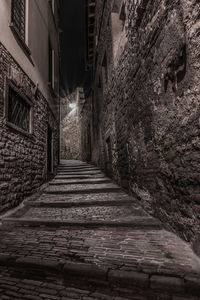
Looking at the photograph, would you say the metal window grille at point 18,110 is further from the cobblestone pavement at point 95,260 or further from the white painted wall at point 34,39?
the cobblestone pavement at point 95,260

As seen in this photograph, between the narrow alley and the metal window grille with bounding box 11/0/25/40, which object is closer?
the narrow alley

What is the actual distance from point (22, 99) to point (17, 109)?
1.24 ft

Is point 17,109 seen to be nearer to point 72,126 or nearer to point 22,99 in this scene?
point 22,99

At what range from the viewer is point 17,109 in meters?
3.93

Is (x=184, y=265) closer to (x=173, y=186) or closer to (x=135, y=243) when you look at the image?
(x=135, y=243)

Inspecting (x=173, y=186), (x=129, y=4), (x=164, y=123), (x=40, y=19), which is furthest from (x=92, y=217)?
(x=40, y=19)

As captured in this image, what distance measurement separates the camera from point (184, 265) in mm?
1510

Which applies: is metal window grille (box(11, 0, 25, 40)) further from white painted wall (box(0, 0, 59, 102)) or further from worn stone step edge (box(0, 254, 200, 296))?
worn stone step edge (box(0, 254, 200, 296))

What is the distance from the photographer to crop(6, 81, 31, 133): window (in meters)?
3.57

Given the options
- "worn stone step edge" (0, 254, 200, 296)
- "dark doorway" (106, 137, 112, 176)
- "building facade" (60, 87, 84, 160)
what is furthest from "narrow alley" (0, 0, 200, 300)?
"building facade" (60, 87, 84, 160)

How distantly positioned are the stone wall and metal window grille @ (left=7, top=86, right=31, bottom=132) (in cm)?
19

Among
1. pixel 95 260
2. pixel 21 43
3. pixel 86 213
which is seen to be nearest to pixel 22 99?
pixel 21 43

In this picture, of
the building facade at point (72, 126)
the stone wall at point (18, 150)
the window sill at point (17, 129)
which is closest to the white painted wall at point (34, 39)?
the stone wall at point (18, 150)

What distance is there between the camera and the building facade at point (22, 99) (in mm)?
3262
